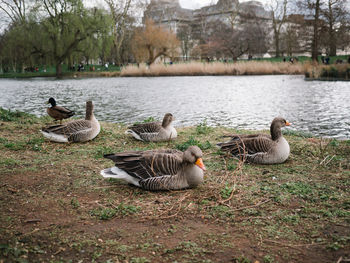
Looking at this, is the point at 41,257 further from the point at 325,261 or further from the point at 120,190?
the point at 325,261

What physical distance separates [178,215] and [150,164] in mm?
1003

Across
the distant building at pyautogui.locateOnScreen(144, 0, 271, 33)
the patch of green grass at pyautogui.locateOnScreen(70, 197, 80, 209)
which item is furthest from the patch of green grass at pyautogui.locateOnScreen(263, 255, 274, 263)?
the distant building at pyautogui.locateOnScreen(144, 0, 271, 33)

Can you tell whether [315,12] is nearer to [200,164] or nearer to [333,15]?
[333,15]

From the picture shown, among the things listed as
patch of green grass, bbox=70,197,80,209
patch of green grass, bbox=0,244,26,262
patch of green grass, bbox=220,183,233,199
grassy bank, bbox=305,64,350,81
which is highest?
grassy bank, bbox=305,64,350,81

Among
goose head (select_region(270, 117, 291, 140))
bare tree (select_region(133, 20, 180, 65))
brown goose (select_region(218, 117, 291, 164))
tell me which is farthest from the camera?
bare tree (select_region(133, 20, 180, 65))

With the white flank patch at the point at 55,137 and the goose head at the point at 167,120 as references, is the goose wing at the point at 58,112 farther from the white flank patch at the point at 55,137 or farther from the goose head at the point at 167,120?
the goose head at the point at 167,120

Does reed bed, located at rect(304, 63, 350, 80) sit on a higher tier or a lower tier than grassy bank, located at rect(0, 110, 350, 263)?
higher

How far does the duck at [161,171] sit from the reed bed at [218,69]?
121ft

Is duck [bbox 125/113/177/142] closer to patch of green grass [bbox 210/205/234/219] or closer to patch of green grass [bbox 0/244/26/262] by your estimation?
patch of green grass [bbox 210/205/234/219]

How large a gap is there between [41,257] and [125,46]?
84.0 meters

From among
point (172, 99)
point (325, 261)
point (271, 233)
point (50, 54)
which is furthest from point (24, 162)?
point (50, 54)

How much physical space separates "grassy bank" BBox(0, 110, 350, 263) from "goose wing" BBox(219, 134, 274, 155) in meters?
0.32

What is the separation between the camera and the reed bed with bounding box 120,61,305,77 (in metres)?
41.5

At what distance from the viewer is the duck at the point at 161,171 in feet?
15.9
